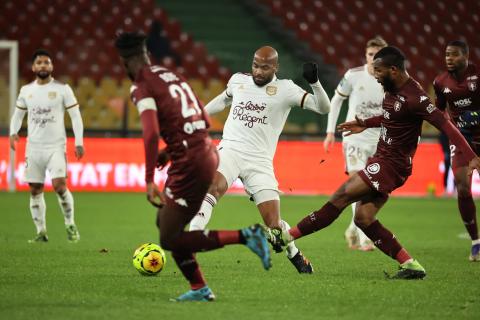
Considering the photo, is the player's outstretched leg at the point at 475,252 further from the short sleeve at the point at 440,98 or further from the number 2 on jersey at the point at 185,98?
the number 2 on jersey at the point at 185,98

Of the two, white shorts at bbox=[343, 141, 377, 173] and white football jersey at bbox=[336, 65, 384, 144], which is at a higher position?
white football jersey at bbox=[336, 65, 384, 144]

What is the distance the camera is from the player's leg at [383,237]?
8656 millimetres

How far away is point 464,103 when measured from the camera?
1070cm

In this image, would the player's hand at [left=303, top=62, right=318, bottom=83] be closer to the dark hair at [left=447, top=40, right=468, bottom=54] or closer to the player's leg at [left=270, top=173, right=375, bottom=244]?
the player's leg at [left=270, top=173, right=375, bottom=244]

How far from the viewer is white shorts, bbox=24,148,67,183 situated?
1234 cm

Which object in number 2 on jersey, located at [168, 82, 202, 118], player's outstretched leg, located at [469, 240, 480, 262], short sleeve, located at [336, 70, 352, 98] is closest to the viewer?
number 2 on jersey, located at [168, 82, 202, 118]

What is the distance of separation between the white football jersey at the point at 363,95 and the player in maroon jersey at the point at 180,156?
509 cm

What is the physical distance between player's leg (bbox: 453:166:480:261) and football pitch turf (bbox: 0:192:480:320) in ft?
0.69

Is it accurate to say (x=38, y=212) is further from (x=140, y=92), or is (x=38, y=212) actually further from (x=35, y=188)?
(x=140, y=92)

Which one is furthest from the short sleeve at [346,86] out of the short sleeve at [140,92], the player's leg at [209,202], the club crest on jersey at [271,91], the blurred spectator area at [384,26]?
the blurred spectator area at [384,26]

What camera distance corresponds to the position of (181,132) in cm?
696

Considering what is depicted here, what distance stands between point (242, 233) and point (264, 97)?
2643 mm

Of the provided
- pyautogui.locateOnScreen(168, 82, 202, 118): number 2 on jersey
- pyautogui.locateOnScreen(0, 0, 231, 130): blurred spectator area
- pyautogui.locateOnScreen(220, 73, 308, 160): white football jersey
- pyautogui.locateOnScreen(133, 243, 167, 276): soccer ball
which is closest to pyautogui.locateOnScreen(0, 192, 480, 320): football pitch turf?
pyautogui.locateOnScreen(133, 243, 167, 276): soccer ball

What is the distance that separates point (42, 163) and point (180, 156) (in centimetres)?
A: 586
